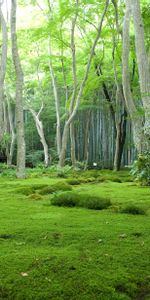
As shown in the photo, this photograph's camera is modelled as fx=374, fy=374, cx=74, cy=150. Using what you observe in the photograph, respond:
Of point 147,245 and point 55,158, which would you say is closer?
point 147,245

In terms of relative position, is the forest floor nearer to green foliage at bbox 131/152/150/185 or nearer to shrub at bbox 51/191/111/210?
shrub at bbox 51/191/111/210

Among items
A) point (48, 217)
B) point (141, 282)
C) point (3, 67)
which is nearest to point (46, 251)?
point (141, 282)

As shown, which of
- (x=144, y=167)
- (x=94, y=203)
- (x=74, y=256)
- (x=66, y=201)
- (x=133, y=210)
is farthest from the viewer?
(x=144, y=167)

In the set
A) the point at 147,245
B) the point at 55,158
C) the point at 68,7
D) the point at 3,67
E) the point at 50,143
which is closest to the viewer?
the point at 147,245

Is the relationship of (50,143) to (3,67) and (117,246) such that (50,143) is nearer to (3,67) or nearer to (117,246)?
(3,67)

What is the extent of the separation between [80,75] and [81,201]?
1320 cm

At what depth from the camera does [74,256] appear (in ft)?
9.47

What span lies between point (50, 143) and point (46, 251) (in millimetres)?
21249

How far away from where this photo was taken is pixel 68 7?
1269 centimetres

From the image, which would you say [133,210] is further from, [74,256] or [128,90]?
[128,90]

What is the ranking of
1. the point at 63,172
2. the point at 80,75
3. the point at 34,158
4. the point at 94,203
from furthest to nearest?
1. the point at 34,158
2. the point at 80,75
3. the point at 63,172
4. the point at 94,203

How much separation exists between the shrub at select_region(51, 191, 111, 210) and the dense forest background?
6.94 ft

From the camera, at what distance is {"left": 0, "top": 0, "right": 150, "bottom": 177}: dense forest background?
9531 mm

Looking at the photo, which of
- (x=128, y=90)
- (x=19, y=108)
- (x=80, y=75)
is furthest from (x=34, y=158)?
(x=128, y=90)
